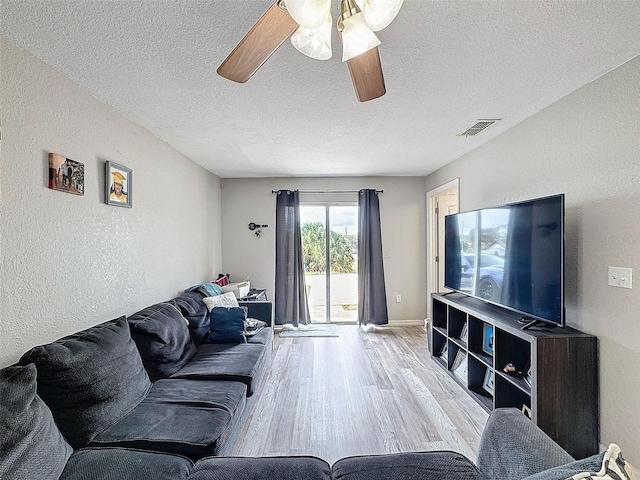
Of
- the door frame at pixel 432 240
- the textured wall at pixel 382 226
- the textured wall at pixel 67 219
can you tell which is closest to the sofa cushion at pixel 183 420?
the textured wall at pixel 67 219

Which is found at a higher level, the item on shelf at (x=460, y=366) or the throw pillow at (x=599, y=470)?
the throw pillow at (x=599, y=470)

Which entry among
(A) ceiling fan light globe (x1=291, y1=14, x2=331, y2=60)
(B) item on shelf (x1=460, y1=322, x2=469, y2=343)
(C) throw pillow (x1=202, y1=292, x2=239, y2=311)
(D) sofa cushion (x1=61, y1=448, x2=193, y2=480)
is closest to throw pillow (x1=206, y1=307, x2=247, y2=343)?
(C) throw pillow (x1=202, y1=292, x2=239, y2=311)

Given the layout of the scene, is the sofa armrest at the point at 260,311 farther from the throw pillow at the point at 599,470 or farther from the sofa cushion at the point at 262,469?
the throw pillow at the point at 599,470

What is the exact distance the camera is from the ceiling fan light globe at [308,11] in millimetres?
1013

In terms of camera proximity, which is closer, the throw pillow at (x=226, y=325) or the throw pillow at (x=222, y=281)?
the throw pillow at (x=226, y=325)

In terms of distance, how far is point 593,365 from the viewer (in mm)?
2080

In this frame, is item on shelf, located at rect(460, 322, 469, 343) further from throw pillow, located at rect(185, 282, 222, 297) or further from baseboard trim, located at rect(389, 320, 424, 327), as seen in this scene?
throw pillow, located at rect(185, 282, 222, 297)

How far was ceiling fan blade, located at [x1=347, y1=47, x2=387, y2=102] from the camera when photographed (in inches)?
54.7

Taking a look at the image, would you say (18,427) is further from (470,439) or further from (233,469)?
(470,439)

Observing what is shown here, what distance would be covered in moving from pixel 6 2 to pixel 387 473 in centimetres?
255

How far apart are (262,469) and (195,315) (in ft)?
6.49

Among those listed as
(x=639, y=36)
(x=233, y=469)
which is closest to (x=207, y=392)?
(x=233, y=469)

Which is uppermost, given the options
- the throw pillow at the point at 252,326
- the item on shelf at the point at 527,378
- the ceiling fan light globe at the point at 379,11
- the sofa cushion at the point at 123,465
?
the ceiling fan light globe at the point at 379,11

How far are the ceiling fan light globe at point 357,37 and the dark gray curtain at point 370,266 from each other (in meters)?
3.94
